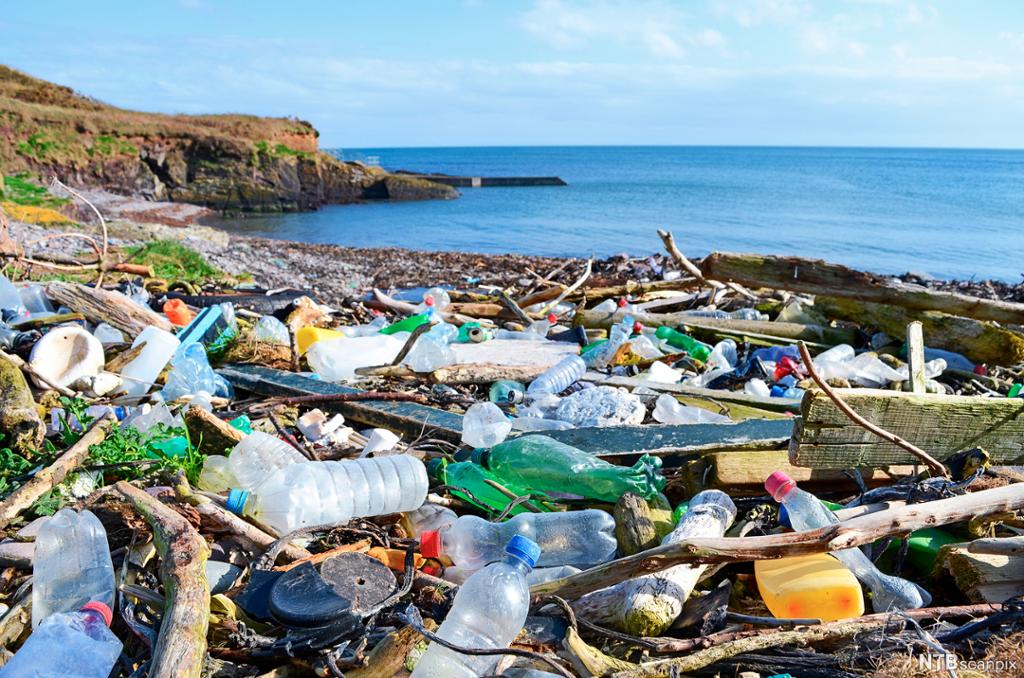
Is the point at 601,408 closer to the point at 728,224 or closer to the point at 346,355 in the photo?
the point at 346,355

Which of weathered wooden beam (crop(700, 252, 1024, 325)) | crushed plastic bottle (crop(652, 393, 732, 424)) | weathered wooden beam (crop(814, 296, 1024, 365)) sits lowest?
crushed plastic bottle (crop(652, 393, 732, 424))

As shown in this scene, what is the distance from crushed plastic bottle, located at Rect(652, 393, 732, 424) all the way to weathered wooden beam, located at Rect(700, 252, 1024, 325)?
1.79 meters

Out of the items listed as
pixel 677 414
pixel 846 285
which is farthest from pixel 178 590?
pixel 846 285

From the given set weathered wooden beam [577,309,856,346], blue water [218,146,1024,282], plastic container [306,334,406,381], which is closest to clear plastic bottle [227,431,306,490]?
plastic container [306,334,406,381]

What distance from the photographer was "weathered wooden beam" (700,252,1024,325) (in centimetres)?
458

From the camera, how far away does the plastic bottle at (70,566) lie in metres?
1.82

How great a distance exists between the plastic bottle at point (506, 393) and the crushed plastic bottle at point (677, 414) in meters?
0.76

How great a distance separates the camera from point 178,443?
8.95 ft

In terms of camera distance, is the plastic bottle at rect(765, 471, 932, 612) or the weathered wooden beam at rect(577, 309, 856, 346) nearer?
the plastic bottle at rect(765, 471, 932, 612)

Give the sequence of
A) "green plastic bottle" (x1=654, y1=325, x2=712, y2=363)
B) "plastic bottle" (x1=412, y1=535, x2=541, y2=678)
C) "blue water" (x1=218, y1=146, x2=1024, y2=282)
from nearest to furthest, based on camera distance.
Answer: "plastic bottle" (x1=412, y1=535, x2=541, y2=678) → "green plastic bottle" (x1=654, y1=325, x2=712, y2=363) → "blue water" (x1=218, y1=146, x2=1024, y2=282)

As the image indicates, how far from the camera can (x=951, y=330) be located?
4.59 m

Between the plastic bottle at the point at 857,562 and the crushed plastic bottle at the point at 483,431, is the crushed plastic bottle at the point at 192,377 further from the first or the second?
the plastic bottle at the point at 857,562

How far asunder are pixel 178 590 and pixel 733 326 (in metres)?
4.45

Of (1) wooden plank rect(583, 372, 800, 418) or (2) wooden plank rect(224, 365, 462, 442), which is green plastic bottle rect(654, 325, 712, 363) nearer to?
(1) wooden plank rect(583, 372, 800, 418)
